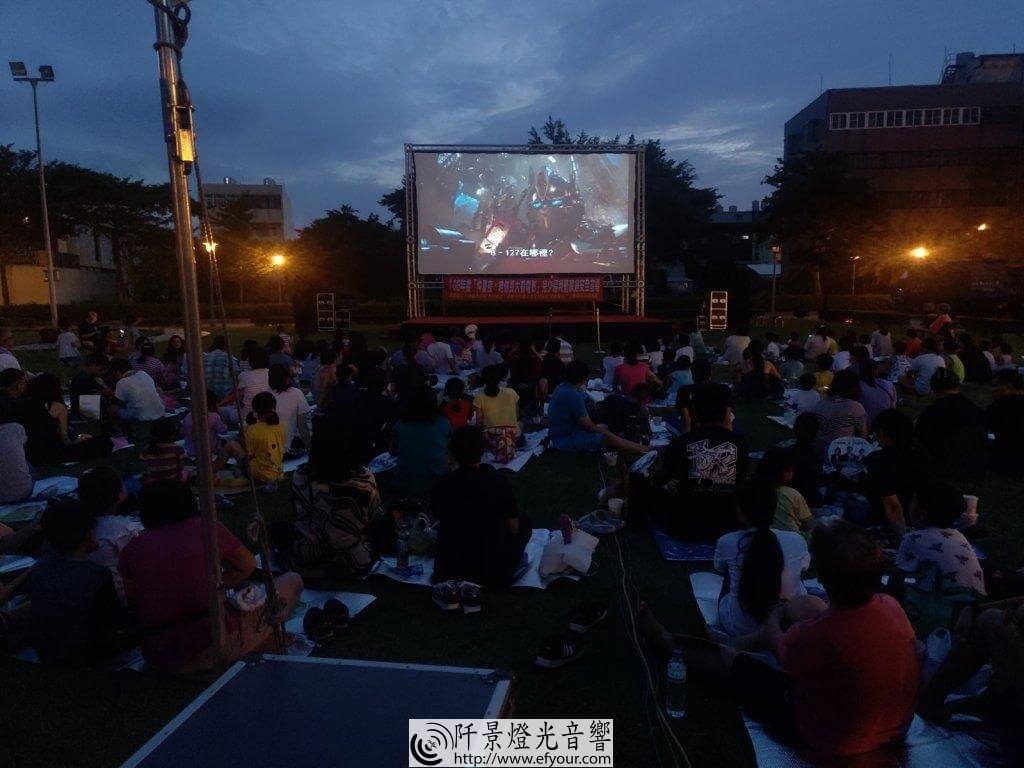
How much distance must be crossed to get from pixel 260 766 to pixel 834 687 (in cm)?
200

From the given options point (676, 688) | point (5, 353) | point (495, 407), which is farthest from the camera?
point (5, 353)

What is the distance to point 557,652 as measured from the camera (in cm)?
354

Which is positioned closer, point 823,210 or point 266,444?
point 266,444

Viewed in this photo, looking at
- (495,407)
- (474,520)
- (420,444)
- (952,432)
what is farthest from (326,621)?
(952,432)

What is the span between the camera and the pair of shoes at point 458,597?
4156mm

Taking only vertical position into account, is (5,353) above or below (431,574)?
above

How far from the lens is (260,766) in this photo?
6.12 feet

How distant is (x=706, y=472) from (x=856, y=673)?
98.9 inches

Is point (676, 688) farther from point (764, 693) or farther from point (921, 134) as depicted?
point (921, 134)

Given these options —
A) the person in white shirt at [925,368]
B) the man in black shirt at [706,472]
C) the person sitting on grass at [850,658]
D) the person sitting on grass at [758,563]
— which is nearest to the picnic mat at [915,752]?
the person sitting on grass at [850,658]

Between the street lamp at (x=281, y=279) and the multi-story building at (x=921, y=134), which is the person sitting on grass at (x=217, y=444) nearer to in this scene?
the street lamp at (x=281, y=279)

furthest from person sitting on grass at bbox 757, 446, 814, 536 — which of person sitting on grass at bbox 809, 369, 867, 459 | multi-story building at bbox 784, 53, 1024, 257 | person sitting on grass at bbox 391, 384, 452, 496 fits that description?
multi-story building at bbox 784, 53, 1024, 257

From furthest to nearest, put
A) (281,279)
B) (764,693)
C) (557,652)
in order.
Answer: (281,279), (557,652), (764,693)

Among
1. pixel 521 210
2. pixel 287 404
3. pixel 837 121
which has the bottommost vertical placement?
pixel 287 404
